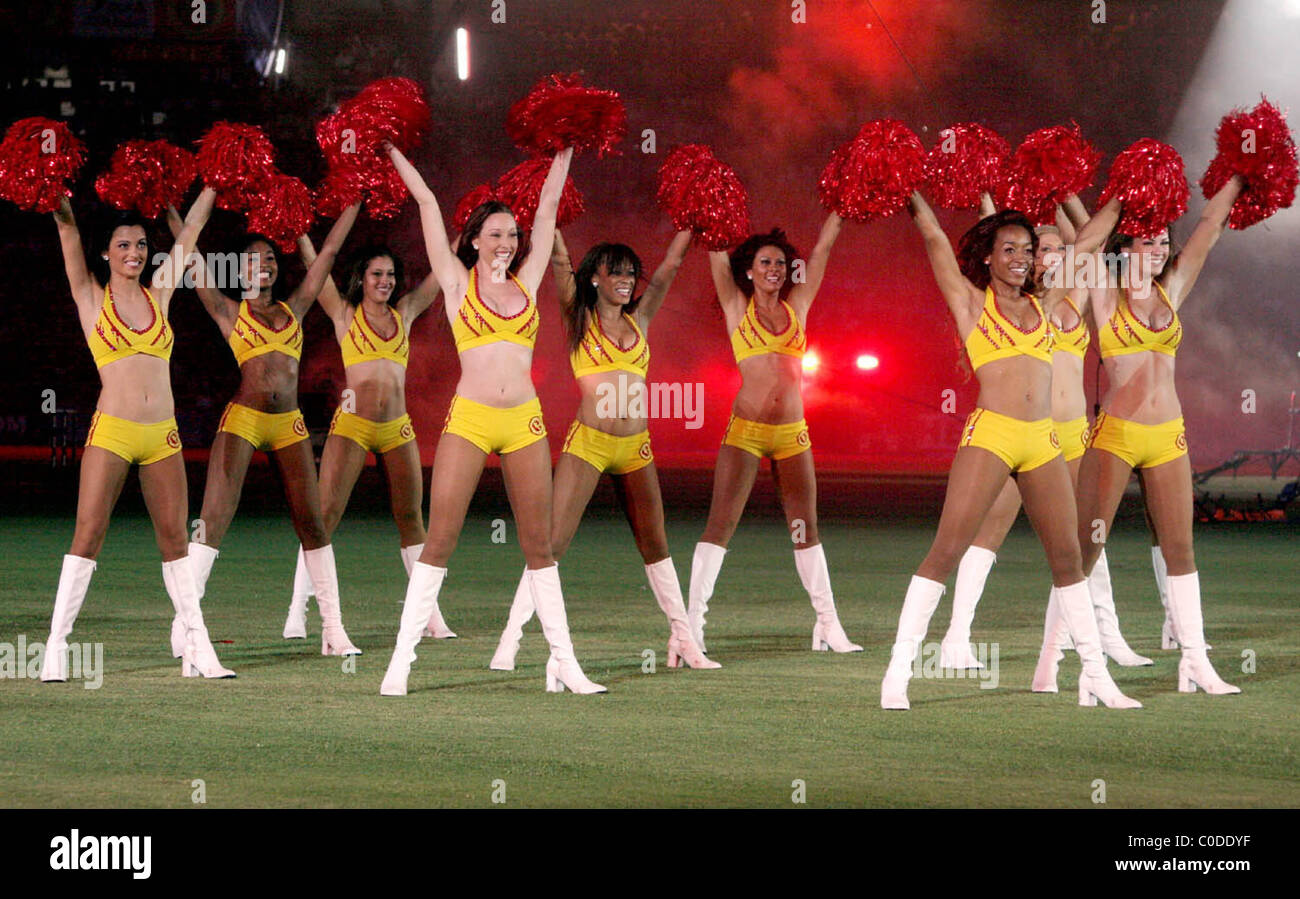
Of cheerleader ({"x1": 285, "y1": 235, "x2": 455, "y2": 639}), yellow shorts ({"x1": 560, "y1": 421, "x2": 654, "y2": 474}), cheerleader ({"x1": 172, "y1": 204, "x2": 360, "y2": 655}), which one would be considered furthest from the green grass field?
yellow shorts ({"x1": 560, "y1": 421, "x2": 654, "y2": 474})

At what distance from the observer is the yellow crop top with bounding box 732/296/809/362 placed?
7.96m

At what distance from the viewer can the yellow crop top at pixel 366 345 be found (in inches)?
331

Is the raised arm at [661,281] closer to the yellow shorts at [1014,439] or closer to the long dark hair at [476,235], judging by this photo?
the long dark hair at [476,235]

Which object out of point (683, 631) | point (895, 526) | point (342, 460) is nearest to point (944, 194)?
point (683, 631)

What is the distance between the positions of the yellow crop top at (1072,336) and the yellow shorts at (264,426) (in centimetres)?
362

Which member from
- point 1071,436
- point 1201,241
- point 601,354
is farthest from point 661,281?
point 1201,241

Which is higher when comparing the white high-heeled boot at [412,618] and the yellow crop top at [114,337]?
the yellow crop top at [114,337]

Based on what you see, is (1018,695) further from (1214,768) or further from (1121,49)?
(1121,49)

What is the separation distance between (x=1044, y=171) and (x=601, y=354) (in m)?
2.11

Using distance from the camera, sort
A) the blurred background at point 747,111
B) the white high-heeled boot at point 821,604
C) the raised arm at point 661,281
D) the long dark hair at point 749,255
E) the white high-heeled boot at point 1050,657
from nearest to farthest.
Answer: the white high-heeled boot at point 1050,657
the raised arm at point 661,281
the long dark hair at point 749,255
the white high-heeled boot at point 821,604
the blurred background at point 747,111

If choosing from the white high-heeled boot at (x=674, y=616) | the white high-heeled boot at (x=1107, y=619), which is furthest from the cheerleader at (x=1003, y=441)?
the white high-heeled boot at (x=674, y=616)

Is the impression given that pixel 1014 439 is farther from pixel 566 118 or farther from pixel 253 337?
pixel 253 337

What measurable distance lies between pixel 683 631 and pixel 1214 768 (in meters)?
2.84

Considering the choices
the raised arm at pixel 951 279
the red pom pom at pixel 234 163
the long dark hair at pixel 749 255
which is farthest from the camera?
the long dark hair at pixel 749 255
